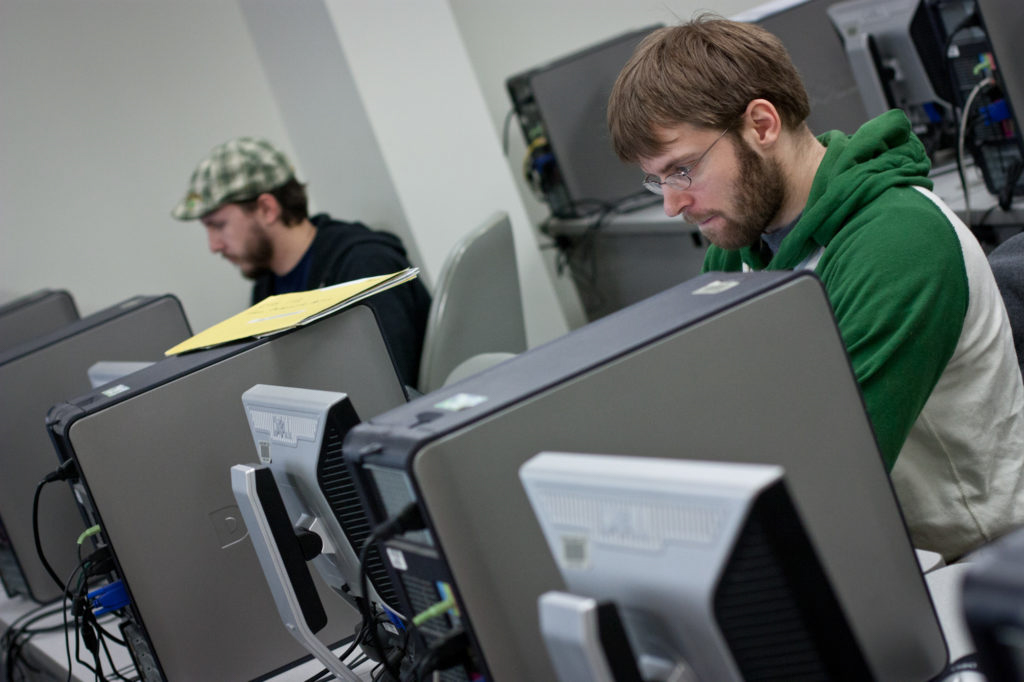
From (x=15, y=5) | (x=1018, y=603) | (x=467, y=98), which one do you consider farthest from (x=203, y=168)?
(x=1018, y=603)

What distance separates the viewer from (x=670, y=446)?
2.81 ft

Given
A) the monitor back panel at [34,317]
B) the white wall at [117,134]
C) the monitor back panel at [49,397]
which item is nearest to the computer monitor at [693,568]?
the monitor back panel at [49,397]

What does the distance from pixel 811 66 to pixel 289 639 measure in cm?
220

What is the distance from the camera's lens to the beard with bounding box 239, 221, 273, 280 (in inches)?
121

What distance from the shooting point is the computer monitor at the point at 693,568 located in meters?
0.64

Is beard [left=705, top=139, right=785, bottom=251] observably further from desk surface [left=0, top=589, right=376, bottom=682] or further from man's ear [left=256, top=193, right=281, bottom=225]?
man's ear [left=256, top=193, right=281, bottom=225]

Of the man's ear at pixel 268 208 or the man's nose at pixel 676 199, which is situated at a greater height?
the man's ear at pixel 268 208

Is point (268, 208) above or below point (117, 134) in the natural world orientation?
below

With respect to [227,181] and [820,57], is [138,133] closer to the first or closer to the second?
[227,181]

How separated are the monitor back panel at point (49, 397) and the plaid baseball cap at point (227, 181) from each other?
894 millimetres

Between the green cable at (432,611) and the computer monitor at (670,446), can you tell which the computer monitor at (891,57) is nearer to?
the computer monitor at (670,446)

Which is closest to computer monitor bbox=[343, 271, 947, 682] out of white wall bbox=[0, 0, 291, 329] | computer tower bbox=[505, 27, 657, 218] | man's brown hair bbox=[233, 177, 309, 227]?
man's brown hair bbox=[233, 177, 309, 227]

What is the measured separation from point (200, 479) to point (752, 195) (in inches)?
31.0

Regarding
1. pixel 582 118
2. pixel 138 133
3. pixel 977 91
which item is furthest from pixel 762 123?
pixel 138 133
